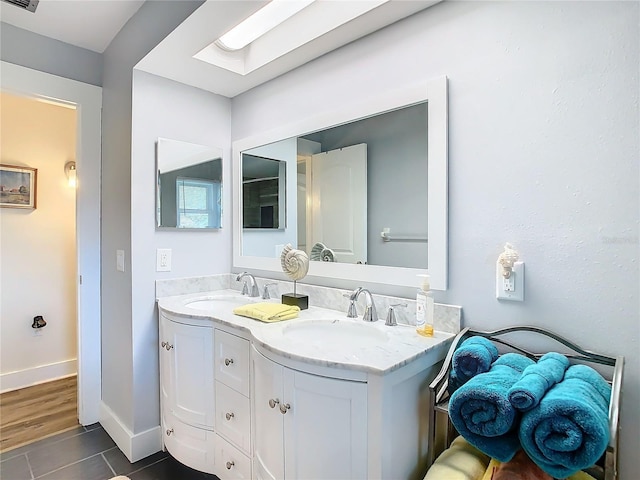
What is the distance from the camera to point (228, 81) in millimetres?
2109

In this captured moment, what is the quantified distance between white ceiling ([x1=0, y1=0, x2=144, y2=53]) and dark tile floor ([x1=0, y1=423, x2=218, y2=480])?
2330mm

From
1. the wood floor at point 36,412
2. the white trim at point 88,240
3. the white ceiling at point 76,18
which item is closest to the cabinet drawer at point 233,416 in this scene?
the white trim at point 88,240

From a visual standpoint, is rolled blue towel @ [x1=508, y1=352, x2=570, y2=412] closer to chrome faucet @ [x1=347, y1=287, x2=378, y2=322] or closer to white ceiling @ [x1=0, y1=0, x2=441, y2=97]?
chrome faucet @ [x1=347, y1=287, x2=378, y2=322]

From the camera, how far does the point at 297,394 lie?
1148mm

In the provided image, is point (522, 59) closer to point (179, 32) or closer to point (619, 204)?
point (619, 204)

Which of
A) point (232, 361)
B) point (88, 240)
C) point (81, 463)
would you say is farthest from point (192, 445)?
point (88, 240)

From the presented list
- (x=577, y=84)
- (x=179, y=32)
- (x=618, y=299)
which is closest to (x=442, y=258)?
(x=618, y=299)

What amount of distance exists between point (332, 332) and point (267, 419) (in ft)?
1.44

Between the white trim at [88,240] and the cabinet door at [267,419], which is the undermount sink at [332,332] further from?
the white trim at [88,240]

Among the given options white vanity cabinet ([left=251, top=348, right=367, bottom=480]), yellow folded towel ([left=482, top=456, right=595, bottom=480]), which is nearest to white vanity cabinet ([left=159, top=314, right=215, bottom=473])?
white vanity cabinet ([left=251, top=348, right=367, bottom=480])

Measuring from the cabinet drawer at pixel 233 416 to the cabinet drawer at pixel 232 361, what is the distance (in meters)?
0.04

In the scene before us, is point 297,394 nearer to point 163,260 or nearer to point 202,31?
point 163,260

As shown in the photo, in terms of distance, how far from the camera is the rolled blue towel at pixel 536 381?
85 centimetres

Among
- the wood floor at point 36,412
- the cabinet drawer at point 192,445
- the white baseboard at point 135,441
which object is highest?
the cabinet drawer at point 192,445
